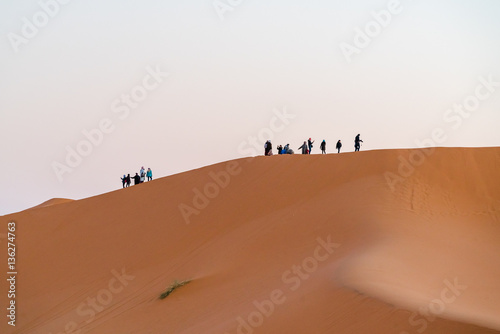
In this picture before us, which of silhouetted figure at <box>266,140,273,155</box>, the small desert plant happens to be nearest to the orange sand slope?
the small desert plant

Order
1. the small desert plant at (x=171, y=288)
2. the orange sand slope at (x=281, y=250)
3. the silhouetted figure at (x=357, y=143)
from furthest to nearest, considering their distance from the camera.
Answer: the silhouetted figure at (x=357, y=143)
the small desert plant at (x=171, y=288)
the orange sand slope at (x=281, y=250)

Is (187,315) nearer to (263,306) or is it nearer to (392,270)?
(263,306)

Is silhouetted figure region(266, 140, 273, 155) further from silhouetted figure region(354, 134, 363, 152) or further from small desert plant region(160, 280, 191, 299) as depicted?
small desert plant region(160, 280, 191, 299)

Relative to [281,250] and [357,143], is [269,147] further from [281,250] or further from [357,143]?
[281,250]

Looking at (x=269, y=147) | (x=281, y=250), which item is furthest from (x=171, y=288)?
(x=269, y=147)

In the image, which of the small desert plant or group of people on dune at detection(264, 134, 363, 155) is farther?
group of people on dune at detection(264, 134, 363, 155)

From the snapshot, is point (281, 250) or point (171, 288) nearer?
point (281, 250)

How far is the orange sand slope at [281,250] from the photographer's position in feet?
46.6

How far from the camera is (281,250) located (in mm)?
19625

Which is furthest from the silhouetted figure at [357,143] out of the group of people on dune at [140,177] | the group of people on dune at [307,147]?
the group of people on dune at [140,177]

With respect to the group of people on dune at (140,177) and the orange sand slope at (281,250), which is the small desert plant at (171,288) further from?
the group of people on dune at (140,177)

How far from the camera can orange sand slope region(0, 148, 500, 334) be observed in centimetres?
1422

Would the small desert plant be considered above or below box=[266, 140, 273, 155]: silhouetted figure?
below

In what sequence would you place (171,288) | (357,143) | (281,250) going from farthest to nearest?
1. (357,143)
2. (171,288)
3. (281,250)
